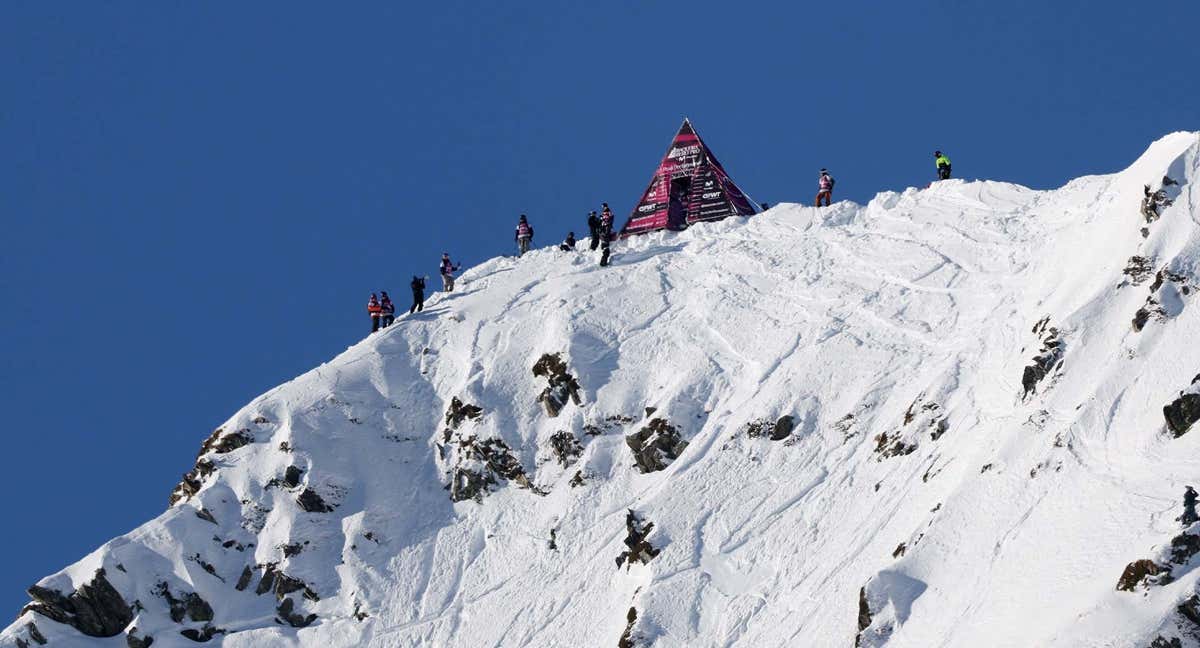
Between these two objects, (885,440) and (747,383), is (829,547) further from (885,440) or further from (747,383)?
(747,383)

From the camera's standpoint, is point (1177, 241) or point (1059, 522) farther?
point (1177, 241)

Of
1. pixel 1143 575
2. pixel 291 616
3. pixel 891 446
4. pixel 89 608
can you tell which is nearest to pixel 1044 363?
pixel 891 446

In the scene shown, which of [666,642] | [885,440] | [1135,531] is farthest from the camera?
[885,440]

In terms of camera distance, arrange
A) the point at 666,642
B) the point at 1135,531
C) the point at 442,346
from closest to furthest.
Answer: the point at 1135,531 < the point at 666,642 < the point at 442,346

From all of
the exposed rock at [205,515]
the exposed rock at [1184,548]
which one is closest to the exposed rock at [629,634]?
the exposed rock at [205,515]

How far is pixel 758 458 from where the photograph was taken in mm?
50312

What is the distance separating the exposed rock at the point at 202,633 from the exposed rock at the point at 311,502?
15.3 ft

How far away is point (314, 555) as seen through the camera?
5147cm

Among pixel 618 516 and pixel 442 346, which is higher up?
pixel 442 346

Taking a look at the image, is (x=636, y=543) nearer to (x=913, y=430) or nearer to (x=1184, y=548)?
(x=913, y=430)

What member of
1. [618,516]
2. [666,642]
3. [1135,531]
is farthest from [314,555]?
[1135,531]

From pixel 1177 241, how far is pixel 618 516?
50.5 feet

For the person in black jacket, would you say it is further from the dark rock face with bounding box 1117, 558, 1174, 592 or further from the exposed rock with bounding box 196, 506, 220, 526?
the dark rock face with bounding box 1117, 558, 1174, 592

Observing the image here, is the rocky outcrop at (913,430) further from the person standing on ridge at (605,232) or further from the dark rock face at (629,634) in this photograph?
the person standing on ridge at (605,232)
